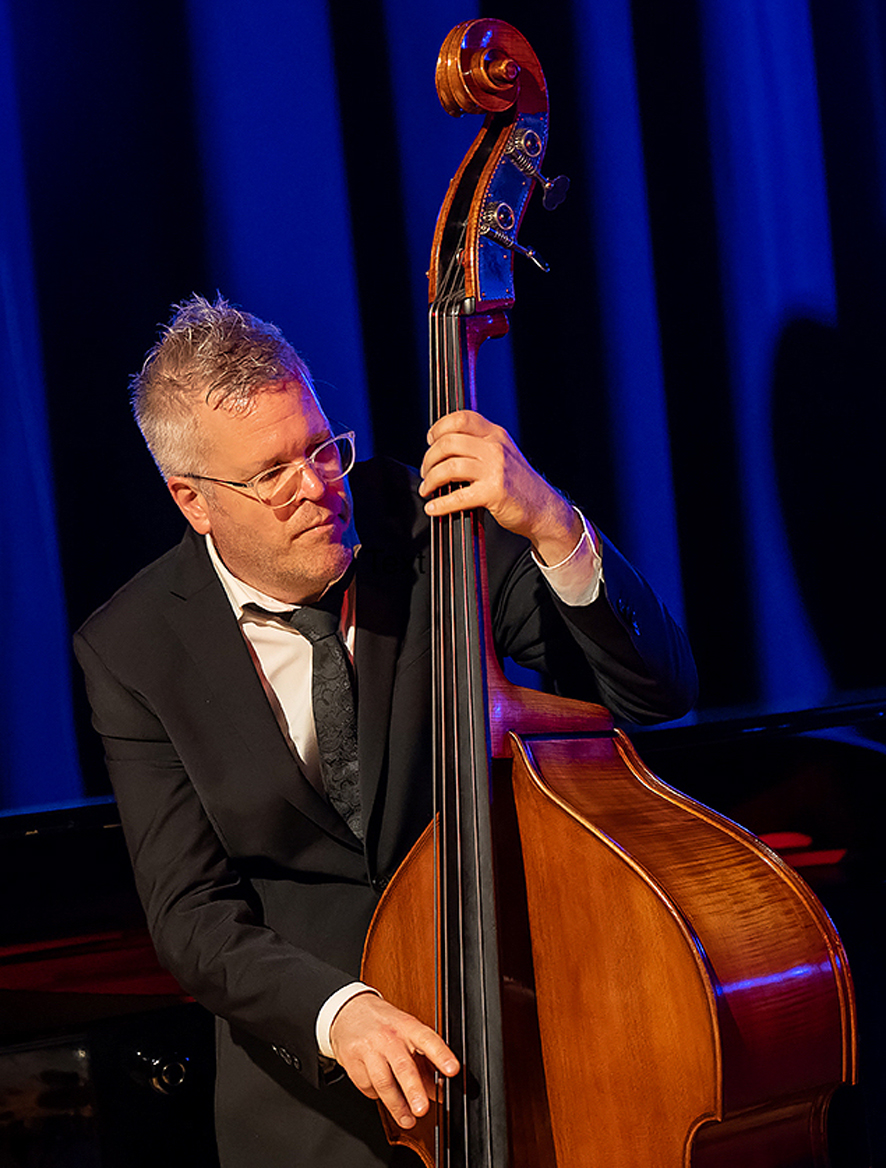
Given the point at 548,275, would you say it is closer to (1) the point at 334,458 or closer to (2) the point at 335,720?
(1) the point at 334,458

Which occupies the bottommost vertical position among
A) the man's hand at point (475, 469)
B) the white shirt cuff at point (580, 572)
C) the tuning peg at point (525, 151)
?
the white shirt cuff at point (580, 572)

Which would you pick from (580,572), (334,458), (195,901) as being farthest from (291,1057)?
(334,458)

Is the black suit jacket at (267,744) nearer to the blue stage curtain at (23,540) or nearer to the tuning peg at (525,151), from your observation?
the tuning peg at (525,151)

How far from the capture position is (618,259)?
7.79ft

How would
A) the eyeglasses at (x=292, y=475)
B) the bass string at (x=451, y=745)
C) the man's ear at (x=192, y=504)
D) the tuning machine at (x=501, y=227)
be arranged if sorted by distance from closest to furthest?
1. the bass string at (x=451, y=745)
2. the tuning machine at (x=501, y=227)
3. the eyeglasses at (x=292, y=475)
4. the man's ear at (x=192, y=504)

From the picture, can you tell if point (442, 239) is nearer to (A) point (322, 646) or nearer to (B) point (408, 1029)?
(A) point (322, 646)

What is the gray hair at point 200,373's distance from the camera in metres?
1.49

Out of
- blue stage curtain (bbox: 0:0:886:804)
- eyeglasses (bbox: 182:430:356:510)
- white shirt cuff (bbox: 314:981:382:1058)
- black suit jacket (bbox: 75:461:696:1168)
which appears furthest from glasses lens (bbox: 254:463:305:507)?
blue stage curtain (bbox: 0:0:886:804)

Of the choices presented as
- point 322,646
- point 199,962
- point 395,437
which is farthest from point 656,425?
point 199,962

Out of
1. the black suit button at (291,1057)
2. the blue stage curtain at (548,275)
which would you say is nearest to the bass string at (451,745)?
the black suit button at (291,1057)

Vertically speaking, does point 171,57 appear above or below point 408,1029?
above

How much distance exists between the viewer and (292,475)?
146 cm

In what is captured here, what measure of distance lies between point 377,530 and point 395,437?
0.78m

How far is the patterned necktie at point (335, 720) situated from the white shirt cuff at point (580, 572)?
1.22ft
